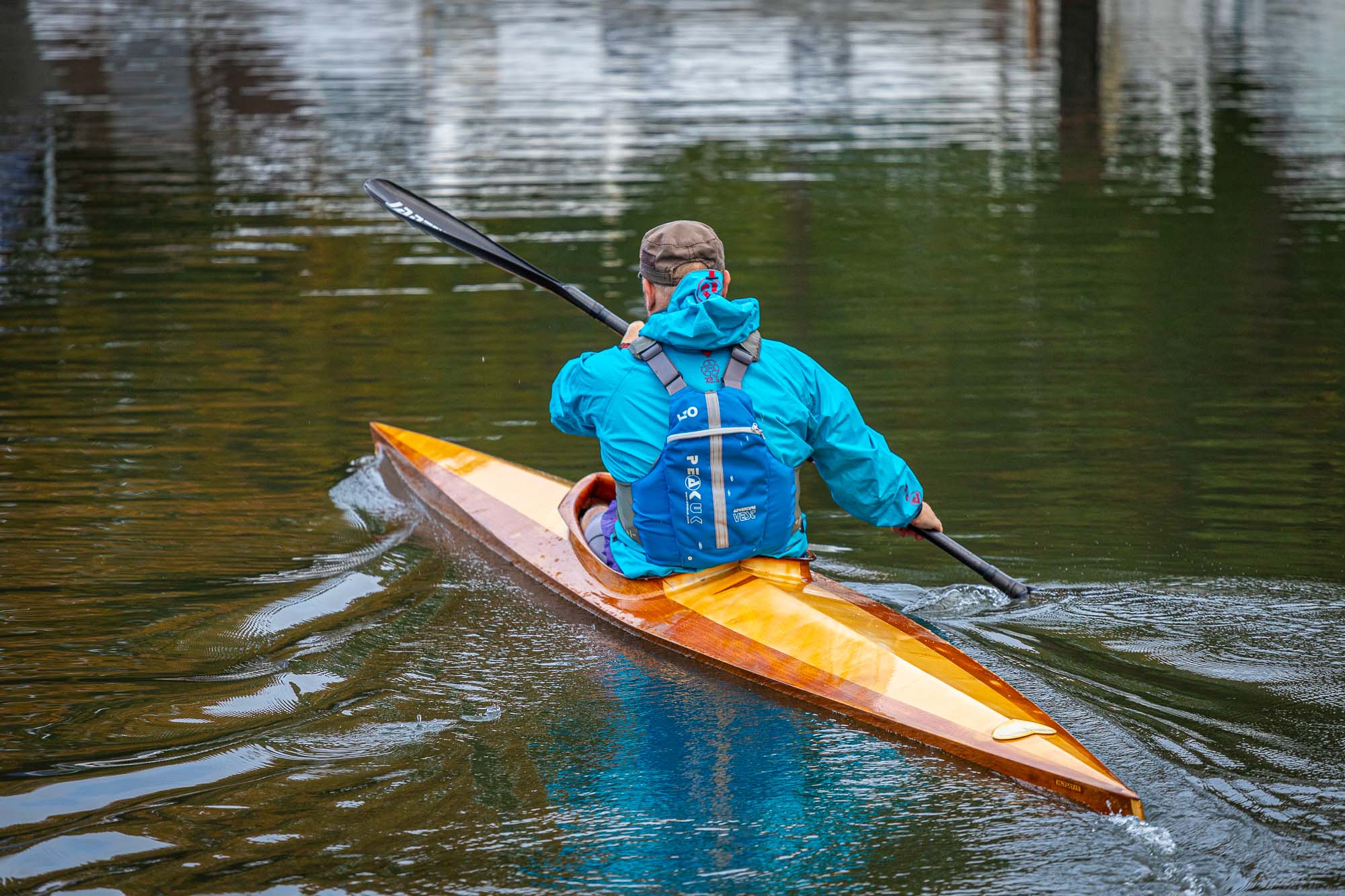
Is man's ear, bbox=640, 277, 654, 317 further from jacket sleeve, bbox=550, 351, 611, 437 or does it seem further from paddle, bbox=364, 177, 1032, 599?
paddle, bbox=364, 177, 1032, 599

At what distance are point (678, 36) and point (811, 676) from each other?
2605 cm

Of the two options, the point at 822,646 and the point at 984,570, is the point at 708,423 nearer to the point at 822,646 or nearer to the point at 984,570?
the point at 822,646

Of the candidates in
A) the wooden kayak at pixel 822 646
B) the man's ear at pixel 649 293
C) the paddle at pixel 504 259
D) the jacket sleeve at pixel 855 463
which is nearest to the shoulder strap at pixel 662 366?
the man's ear at pixel 649 293

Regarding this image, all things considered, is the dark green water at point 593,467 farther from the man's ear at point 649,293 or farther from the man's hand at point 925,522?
the man's ear at point 649,293

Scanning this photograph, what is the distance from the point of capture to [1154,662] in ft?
14.9

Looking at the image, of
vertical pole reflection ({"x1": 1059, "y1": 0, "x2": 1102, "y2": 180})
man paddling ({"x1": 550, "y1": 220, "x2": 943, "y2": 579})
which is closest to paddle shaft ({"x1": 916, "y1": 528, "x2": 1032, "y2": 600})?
man paddling ({"x1": 550, "y1": 220, "x2": 943, "y2": 579})

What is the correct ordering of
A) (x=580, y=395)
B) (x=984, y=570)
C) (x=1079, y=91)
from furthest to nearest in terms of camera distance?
(x=1079, y=91) < (x=984, y=570) < (x=580, y=395)

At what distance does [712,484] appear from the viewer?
14.7 ft

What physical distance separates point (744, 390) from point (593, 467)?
2850 mm

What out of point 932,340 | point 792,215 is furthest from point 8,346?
point 792,215

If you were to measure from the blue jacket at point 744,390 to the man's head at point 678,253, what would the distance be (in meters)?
0.06

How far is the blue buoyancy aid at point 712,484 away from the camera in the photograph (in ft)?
14.5

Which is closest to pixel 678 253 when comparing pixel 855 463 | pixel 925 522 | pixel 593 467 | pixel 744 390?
pixel 744 390

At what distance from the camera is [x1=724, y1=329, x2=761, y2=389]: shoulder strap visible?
4.43m
